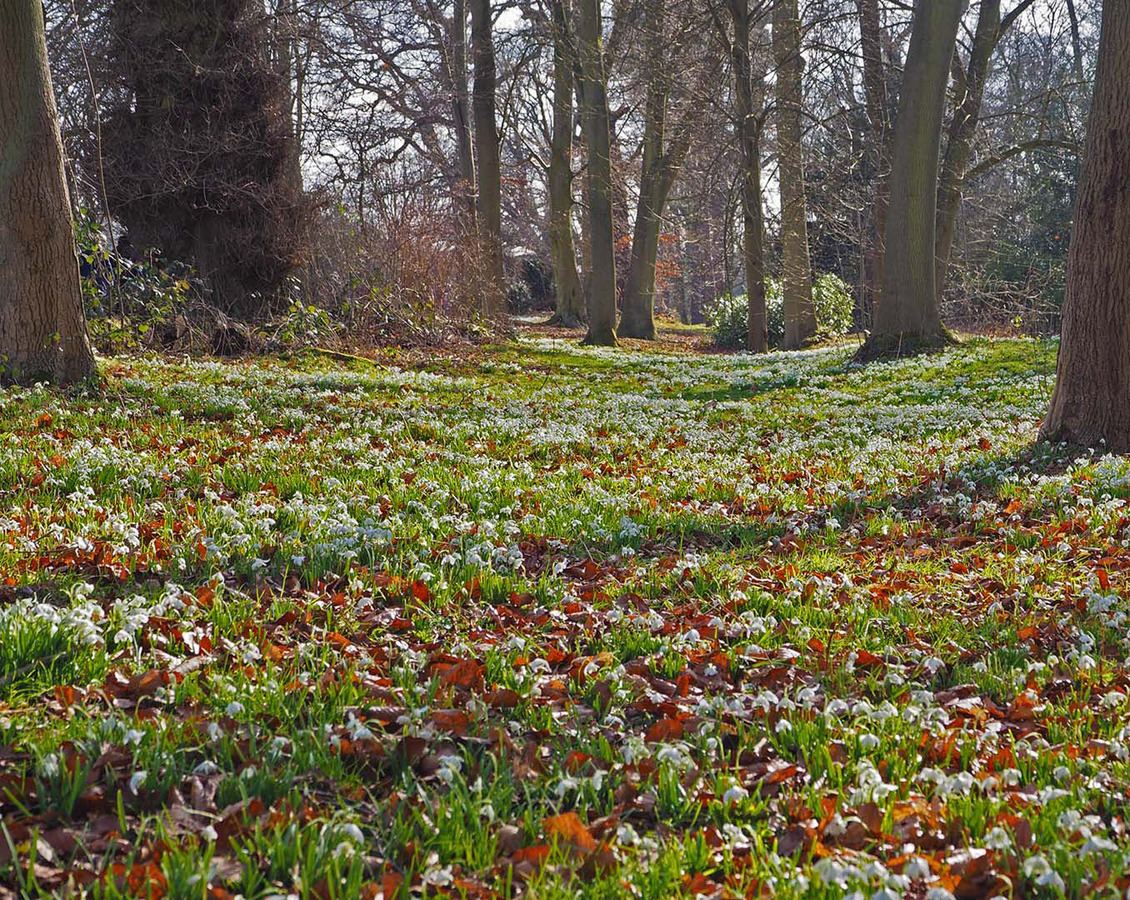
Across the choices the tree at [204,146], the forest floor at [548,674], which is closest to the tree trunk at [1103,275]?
the forest floor at [548,674]

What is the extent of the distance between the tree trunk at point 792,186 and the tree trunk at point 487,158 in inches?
315

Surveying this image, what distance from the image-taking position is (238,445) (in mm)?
A: 8180

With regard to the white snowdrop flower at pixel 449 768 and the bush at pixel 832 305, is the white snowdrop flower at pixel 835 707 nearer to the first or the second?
the white snowdrop flower at pixel 449 768

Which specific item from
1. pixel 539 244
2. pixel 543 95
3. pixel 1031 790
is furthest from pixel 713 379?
pixel 539 244

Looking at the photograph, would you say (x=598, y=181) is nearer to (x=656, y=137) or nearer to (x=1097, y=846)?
(x=656, y=137)

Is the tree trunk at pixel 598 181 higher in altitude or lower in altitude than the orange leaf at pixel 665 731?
higher

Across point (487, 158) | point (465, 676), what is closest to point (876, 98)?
point (487, 158)

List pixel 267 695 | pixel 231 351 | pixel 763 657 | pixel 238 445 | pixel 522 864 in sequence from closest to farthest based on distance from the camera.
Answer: pixel 522 864 → pixel 267 695 → pixel 763 657 → pixel 238 445 → pixel 231 351

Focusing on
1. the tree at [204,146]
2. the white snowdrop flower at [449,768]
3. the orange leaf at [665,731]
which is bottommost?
the orange leaf at [665,731]

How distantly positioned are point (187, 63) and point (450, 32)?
51.7 feet

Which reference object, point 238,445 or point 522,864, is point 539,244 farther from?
point 522,864

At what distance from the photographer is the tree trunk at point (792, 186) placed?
23737 millimetres

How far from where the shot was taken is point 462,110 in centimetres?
3042

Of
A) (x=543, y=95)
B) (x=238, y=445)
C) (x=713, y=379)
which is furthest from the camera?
(x=543, y=95)
